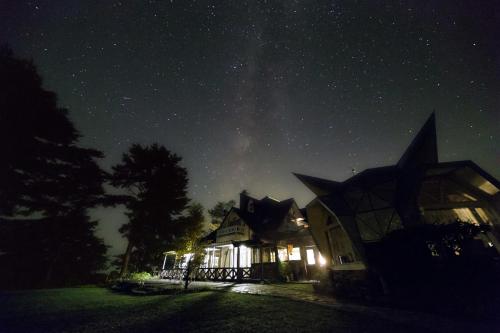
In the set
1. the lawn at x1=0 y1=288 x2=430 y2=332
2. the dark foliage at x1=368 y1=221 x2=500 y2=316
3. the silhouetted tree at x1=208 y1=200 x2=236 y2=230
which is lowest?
the lawn at x1=0 y1=288 x2=430 y2=332

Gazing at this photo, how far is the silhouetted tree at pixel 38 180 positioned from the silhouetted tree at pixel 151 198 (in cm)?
391

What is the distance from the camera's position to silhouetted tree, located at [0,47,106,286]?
525 inches

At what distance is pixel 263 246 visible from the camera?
18.1m

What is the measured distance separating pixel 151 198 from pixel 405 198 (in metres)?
22.1

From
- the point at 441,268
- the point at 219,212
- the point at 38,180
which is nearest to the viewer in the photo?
the point at 441,268

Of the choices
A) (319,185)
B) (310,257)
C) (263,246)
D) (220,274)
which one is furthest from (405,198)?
(220,274)

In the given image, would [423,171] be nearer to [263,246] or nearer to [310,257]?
[263,246]

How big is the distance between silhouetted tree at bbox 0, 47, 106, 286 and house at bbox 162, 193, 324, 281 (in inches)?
441

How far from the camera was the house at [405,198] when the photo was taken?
8.23 m

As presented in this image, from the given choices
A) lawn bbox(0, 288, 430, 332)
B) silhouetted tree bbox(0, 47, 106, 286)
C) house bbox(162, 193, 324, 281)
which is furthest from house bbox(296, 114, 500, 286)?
silhouetted tree bbox(0, 47, 106, 286)

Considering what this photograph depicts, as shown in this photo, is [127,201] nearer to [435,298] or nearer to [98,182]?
[98,182]

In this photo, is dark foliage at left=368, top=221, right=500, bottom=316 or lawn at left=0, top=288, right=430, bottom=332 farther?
dark foliage at left=368, top=221, right=500, bottom=316

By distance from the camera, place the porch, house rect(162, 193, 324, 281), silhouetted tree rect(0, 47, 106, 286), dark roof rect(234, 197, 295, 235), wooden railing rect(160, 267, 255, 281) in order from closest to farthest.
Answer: silhouetted tree rect(0, 47, 106, 286) < the porch < house rect(162, 193, 324, 281) < wooden railing rect(160, 267, 255, 281) < dark roof rect(234, 197, 295, 235)

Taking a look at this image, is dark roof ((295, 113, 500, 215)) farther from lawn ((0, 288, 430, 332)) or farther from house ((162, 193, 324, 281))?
house ((162, 193, 324, 281))
